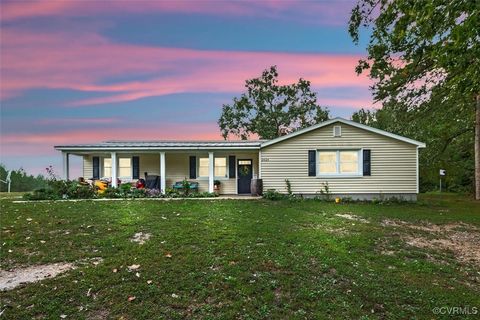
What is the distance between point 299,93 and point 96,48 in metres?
23.4

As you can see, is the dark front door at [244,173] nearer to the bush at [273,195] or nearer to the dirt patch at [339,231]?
the bush at [273,195]

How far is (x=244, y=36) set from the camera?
48.2 ft

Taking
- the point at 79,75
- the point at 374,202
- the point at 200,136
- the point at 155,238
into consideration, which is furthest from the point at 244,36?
the point at 200,136

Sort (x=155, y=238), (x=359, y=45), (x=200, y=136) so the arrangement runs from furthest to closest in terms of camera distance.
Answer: (x=200, y=136) < (x=359, y=45) < (x=155, y=238)

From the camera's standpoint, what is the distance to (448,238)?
27.7ft

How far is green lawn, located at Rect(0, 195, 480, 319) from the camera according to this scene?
4.25 meters

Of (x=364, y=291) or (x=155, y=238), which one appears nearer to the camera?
(x=364, y=291)

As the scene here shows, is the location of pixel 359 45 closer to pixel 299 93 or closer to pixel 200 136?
pixel 200 136

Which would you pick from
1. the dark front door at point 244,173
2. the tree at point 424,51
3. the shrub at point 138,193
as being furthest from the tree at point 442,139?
the shrub at point 138,193

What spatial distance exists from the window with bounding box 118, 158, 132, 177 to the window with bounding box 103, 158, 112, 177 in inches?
26.2

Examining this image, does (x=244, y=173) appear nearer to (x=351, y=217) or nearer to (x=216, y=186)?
(x=216, y=186)

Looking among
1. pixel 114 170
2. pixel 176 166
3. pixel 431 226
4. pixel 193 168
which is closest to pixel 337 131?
pixel 431 226

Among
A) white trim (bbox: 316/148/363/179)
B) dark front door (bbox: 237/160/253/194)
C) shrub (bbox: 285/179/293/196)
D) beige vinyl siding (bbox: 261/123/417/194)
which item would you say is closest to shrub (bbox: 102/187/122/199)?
dark front door (bbox: 237/160/253/194)

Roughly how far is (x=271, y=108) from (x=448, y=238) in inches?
1001
